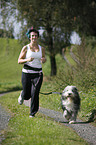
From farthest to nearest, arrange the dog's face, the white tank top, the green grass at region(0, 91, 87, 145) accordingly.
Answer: the white tank top → the dog's face → the green grass at region(0, 91, 87, 145)

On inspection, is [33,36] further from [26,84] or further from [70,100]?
[70,100]

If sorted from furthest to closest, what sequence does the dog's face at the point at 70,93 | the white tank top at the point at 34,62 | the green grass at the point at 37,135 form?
the white tank top at the point at 34,62, the dog's face at the point at 70,93, the green grass at the point at 37,135

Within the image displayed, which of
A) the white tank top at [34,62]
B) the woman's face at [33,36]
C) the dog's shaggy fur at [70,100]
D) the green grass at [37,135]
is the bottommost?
the green grass at [37,135]

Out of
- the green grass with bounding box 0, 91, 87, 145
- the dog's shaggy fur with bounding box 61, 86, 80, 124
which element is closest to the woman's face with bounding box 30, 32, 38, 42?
the dog's shaggy fur with bounding box 61, 86, 80, 124

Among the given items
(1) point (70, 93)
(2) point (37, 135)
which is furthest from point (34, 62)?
(2) point (37, 135)

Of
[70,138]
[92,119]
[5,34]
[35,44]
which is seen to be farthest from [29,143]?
[5,34]

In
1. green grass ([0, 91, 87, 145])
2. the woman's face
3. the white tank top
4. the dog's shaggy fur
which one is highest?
the woman's face

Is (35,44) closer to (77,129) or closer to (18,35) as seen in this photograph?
(77,129)

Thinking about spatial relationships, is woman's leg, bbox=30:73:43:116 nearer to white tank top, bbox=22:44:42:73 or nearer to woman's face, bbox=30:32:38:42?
white tank top, bbox=22:44:42:73

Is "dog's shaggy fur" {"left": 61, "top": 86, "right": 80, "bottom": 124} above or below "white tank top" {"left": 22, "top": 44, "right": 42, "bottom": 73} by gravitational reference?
below

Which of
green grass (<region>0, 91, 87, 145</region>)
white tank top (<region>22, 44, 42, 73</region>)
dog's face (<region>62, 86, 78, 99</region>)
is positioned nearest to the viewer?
green grass (<region>0, 91, 87, 145</region>)

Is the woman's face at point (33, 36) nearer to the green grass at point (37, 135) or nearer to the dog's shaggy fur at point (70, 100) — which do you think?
the dog's shaggy fur at point (70, 100)

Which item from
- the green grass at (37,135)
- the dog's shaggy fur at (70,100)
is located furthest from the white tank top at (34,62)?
the green grass at (37,135)

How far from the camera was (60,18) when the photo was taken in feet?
58.8
